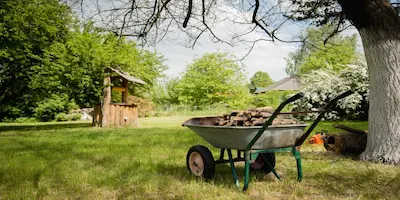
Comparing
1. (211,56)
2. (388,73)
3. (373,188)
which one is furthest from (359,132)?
(211,56)

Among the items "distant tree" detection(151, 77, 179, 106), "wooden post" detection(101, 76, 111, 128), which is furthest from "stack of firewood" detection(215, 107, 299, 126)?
"distant tree" detection(151, 77, 179, 106)

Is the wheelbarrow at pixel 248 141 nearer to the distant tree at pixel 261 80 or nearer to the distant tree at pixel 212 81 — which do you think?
the distant tree at pixel 212 81

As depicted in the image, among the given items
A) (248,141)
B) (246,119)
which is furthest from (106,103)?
(248,141)

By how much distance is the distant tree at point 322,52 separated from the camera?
5105 millimetres

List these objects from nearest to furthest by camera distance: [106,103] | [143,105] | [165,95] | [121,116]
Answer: [106,103] < [121,116] < [143,105] < [165,95]

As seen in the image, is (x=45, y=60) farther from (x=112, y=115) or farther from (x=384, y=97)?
(x=384, y=97)

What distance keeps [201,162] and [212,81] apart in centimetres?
2280

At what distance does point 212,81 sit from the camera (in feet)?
84.6

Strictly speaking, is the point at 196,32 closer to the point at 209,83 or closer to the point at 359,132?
the point at 359,132

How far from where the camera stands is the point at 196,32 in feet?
16.5

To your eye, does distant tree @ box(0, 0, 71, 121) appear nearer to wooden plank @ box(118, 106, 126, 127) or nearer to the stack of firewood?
wooden plank @ box(118, 106, 126, 127)

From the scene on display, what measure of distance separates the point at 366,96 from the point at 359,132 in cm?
729

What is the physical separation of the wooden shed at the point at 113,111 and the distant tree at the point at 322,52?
6441 millimetres

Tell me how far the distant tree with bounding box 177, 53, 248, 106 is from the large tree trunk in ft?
71.3
